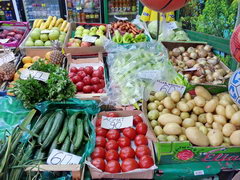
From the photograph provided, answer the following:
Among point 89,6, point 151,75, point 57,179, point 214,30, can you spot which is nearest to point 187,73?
point 151,75

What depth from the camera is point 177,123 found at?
182cm

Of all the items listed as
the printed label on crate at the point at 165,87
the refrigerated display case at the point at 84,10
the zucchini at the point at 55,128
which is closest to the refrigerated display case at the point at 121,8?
the refrigerated display case at the point at 84,10

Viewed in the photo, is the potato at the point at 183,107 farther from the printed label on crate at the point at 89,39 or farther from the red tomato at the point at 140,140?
the printed label on crate at the point at 89,39

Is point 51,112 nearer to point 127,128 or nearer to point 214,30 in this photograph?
point 127,128

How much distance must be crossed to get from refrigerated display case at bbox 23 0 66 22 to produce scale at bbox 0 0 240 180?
3313mm

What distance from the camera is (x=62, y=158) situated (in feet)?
5.18

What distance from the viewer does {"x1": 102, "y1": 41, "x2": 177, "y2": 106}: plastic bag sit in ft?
7.72

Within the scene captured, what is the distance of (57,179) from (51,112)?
74 cm

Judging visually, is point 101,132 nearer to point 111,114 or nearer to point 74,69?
point 111,114

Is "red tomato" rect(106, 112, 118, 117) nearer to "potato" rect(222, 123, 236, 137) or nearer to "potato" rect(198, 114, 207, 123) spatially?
"potato" rect(198, 114, 207, 123)

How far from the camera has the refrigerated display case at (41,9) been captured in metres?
6.55

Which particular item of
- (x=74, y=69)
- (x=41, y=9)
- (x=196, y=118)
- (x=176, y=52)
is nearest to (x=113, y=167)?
(x=196, y=118)

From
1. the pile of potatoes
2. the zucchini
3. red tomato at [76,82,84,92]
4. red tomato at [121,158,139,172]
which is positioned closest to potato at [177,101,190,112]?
the pile of potatoes

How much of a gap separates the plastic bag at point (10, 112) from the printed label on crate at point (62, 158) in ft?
2.25
